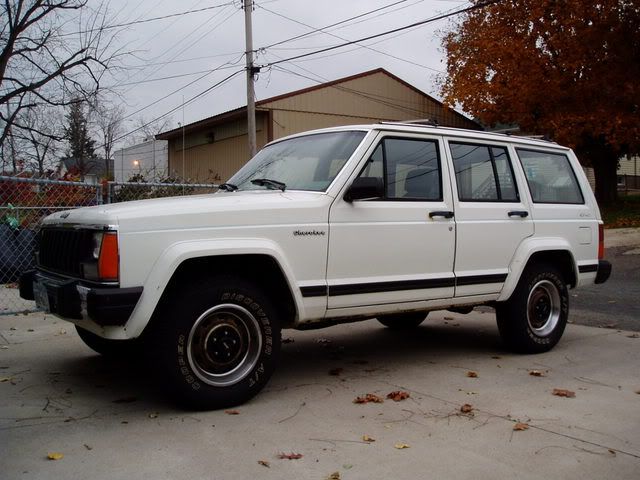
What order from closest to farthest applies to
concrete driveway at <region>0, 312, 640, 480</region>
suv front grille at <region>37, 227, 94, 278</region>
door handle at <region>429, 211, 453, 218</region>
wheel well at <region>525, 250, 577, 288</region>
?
concrete driveway at <region>0, 312, 640, 480</region> → suv front grille at <region>37, 227, 94, 278</region> → door handle at <region>429, 211, 453, 218</region> → wheel well at <region>525, 250, 577, 288</region>

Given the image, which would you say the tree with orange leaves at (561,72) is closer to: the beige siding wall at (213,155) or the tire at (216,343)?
the beige siding wall at (213,155)

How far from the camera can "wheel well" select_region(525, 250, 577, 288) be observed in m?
6.14

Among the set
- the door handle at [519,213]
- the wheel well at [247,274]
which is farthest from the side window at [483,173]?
the wheel well at [247,274]

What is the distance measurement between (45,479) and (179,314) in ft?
3.97

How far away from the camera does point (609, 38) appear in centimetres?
2081

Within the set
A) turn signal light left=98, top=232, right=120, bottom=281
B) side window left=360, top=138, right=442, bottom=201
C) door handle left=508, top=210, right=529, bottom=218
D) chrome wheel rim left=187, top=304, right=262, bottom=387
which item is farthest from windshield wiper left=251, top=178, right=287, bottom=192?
door handle left=508, top=210, right=529, bottom=218

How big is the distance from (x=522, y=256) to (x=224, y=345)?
2.93 m

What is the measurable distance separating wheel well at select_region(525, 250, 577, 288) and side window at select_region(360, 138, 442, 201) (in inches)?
59.7

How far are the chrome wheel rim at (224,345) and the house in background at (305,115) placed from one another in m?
19.5

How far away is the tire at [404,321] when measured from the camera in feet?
23.5

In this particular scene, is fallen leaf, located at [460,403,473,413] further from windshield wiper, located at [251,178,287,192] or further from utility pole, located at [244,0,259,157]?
utility pole, located at [244,0,259,157]

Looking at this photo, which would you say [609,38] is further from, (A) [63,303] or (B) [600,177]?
(A) [63,303]

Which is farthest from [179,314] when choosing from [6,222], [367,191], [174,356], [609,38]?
[609,38]

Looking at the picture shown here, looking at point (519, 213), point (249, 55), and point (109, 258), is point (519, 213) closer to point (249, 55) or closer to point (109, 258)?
point (109, 258)
